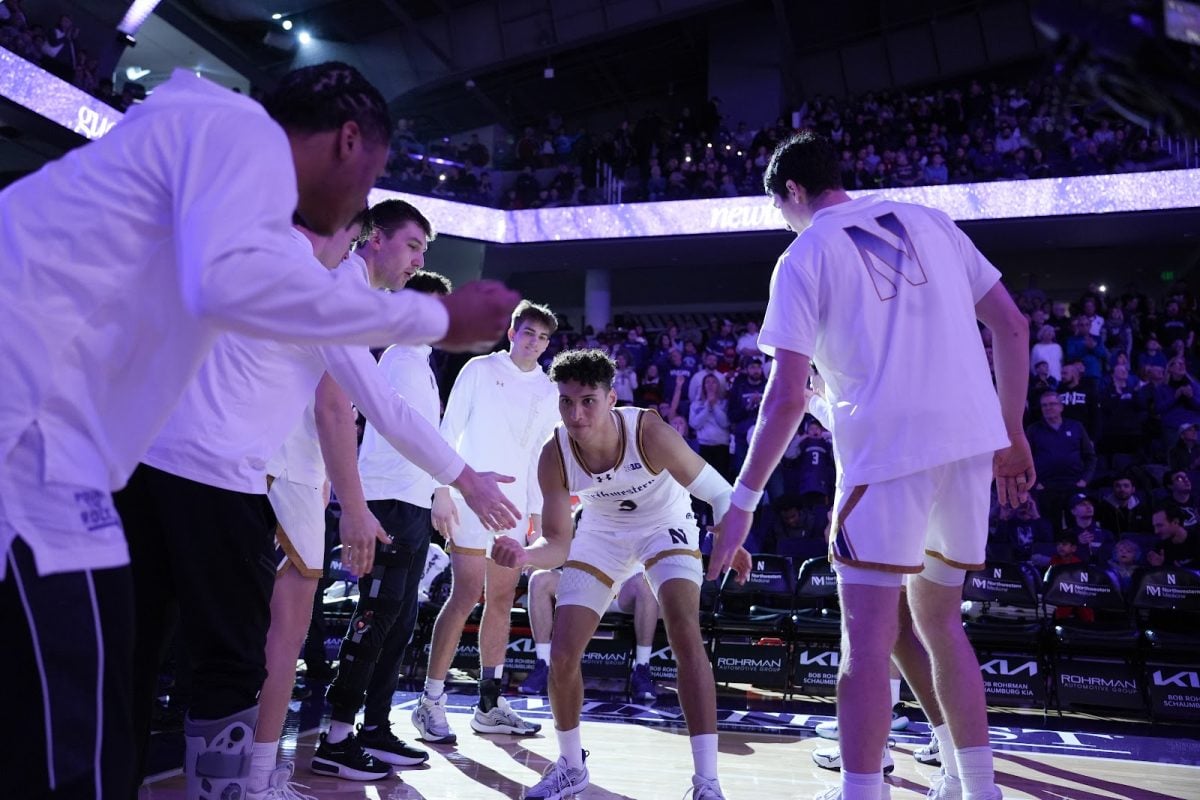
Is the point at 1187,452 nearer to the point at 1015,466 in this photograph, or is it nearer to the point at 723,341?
the point at 723,341

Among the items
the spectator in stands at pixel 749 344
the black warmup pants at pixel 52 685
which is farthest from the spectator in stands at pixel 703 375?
the black warmup pants at pixel 52 685

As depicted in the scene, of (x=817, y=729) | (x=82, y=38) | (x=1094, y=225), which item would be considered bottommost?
(x=817, y=729)

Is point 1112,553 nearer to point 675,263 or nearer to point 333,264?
point 333,264

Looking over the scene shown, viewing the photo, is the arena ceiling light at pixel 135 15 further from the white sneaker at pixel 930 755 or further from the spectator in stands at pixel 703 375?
the white sneaker at pixel 930 755

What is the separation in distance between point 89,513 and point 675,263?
22.0 m

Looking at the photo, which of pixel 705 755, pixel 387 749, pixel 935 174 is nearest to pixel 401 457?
pixel 387 749

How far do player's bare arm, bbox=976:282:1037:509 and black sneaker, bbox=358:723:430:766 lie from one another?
292 centimetres

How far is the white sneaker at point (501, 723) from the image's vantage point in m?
5.62

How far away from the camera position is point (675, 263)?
23062 millimetres

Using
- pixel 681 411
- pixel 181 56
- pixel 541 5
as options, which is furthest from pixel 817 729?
pixel 181 56

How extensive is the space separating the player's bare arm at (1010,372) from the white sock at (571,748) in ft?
6.47

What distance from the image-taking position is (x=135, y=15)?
19.6 metres

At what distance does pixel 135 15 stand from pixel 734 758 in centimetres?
1984

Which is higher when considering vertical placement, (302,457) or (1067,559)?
(302,457)
